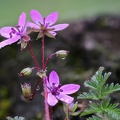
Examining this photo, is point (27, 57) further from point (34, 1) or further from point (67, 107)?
point (34, 1)

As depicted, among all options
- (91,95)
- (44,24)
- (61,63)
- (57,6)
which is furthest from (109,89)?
(57,6)

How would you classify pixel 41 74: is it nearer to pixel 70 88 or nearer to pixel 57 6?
pixel 70 88

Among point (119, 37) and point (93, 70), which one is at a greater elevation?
point (93, 70)

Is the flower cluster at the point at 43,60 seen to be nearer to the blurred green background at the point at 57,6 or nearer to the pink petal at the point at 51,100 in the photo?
the pink petal at the point at 51,100

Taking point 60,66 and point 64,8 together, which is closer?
point 60,66

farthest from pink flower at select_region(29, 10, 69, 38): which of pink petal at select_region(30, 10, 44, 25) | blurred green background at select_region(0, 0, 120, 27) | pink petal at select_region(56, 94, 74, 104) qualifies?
blurred green background at select_region(0, 0, 120, 27)

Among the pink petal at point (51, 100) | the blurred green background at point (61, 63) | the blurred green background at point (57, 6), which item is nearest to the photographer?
the pink petal at point (51, 100)

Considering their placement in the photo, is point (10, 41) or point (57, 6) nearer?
point (10, 41)

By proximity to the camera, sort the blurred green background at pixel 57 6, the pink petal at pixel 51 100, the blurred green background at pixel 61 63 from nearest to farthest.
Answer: the pink petal at pixel 51 100
the blurred green background at pixel 61 63
the blurred green background at pixel 57 6

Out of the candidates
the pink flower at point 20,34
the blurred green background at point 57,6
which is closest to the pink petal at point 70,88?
the pink flower at point 20,34

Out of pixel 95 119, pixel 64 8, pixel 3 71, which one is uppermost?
pixel 95 119

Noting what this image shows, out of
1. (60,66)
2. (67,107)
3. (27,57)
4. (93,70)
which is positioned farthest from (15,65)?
(67,107)
